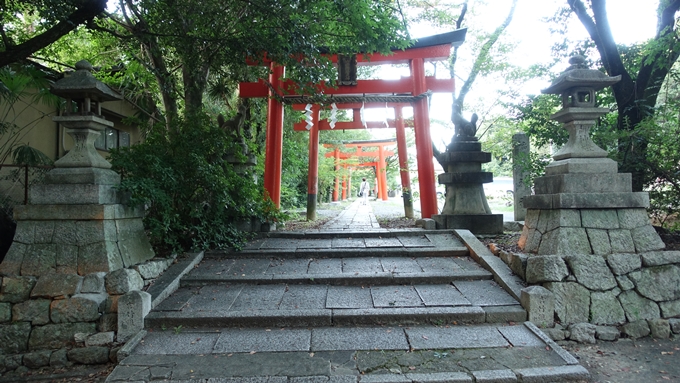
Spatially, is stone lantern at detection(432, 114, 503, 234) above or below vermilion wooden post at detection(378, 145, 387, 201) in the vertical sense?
below

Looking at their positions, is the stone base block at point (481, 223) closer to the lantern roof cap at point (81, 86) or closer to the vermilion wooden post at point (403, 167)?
the vermilion wooden post at point (403, 167)

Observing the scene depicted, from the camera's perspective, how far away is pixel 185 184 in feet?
16.5

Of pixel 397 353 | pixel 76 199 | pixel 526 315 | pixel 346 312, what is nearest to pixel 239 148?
pixel 76 199

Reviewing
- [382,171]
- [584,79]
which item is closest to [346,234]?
[584,79]

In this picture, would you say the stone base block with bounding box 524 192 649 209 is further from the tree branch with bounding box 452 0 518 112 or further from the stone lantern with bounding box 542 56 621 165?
the tree branch with bounding box 452 0 518 112

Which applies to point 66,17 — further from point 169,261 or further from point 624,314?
point 624,314

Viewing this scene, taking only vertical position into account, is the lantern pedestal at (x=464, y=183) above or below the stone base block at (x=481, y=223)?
above

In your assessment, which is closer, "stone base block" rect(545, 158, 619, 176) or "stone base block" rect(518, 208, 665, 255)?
"stone base block" rect(518, 208, 665, 255)

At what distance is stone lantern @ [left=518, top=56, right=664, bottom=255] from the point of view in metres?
3.98

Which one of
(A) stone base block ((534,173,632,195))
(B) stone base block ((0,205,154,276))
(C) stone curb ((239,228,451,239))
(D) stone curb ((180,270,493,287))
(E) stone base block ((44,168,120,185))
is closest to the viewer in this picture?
(B) stone base block ((0,205,154,276))

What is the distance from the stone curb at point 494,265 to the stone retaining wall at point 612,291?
198 mm

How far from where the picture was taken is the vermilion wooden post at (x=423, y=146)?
7.79 meters

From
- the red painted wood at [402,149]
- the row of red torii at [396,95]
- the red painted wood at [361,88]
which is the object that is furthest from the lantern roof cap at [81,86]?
the red painted wood at [402,149]

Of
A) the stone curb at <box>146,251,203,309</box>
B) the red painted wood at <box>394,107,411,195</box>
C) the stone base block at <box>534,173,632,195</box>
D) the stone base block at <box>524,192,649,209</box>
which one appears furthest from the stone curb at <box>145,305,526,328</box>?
the red painted wood at <box>394,107,411,195</box>
